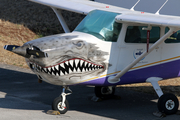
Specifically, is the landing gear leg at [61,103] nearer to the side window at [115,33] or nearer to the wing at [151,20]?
the side window at [115,33]

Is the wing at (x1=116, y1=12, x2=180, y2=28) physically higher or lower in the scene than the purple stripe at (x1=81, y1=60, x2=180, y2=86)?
higher

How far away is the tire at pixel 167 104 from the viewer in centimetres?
763

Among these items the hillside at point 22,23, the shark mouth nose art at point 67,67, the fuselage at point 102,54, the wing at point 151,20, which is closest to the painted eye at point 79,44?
the fuselage at point 102,54

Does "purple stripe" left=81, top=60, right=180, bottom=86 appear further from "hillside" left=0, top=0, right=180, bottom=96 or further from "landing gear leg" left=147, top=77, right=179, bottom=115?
"hillside" left=0, top=0, right=180, bottom=96

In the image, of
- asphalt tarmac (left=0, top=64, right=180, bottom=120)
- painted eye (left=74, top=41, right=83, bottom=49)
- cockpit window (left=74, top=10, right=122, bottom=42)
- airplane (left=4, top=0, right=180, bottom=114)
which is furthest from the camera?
asphalt tarmac (left=0, top=64, right=180, bottom=120)

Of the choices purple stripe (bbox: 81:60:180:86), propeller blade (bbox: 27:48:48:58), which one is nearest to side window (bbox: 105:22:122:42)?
purple stripe (bbox: 81:60:180:86)

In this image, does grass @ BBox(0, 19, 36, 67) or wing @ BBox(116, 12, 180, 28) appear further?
grass @ BBox(0, 19, 36, 67)

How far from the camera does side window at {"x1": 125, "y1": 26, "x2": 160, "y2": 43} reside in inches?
297

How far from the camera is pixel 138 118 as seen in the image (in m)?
7.60

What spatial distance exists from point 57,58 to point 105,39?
4.23ft

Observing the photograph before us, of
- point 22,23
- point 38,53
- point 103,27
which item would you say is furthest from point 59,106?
point 22,23

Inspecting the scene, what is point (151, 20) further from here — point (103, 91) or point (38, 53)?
point (103, 91)

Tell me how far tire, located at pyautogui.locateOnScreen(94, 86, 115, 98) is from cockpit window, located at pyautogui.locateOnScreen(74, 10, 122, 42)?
8.13ft

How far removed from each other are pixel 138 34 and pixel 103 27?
0.93 meters
